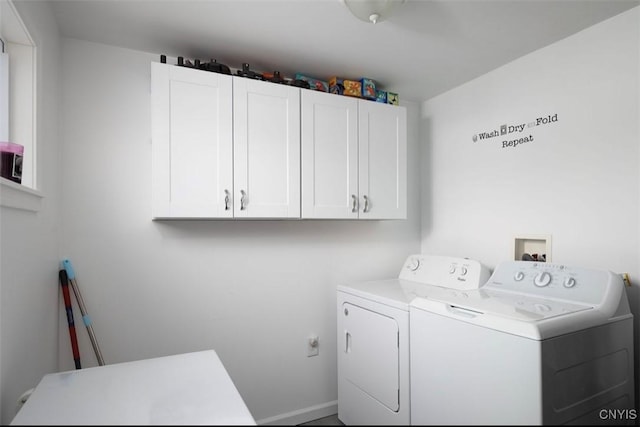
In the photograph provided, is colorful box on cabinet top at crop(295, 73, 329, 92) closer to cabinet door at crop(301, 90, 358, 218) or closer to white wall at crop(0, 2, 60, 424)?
cabinet door at crop(301, 90, 358, 218)

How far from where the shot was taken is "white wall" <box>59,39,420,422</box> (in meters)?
1.83

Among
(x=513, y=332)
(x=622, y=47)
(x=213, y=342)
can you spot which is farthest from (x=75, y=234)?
(x=622, y=47)

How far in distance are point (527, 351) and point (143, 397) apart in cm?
101

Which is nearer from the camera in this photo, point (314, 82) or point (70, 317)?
point (70, 317)

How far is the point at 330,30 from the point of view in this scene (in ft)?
5.85

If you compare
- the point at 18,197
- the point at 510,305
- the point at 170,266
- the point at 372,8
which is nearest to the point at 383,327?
the point at 510,305

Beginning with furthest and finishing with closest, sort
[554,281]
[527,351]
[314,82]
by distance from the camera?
[314,82] < [554,281] < [527,351]

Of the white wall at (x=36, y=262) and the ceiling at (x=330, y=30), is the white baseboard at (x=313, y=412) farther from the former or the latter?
the ceiling at (x=330, y=30)

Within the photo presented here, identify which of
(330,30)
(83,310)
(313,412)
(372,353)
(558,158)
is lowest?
(313,412)

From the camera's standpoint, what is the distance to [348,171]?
7.28 feet

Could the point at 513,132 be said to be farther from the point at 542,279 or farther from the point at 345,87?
the point at 345,87

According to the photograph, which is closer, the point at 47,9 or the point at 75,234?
the point at 47,9

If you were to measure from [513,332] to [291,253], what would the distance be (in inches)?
57.3

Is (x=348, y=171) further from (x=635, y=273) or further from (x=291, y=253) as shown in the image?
(x=635, y=273)
